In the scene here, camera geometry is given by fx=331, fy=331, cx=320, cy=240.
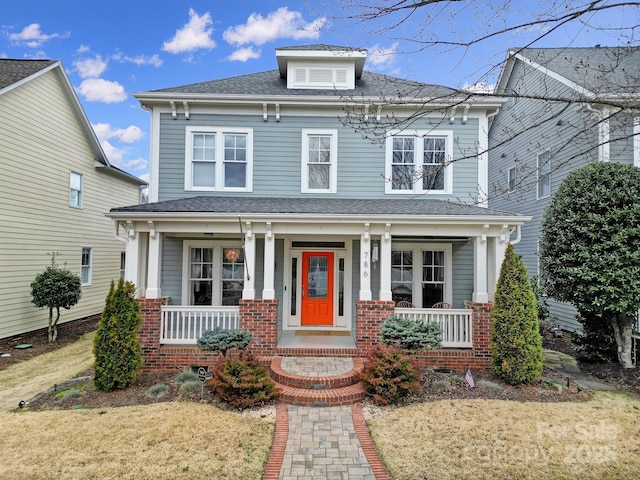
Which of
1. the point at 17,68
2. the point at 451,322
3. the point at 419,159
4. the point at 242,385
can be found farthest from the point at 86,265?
the point at 451,322

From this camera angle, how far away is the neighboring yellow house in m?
9.09

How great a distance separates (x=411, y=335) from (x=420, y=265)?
10.1 ft

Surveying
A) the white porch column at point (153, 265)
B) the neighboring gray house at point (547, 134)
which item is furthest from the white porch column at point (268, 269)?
the neighboring gray house at point (547, 134)

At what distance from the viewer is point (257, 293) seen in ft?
28.4

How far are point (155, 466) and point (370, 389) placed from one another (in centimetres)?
315

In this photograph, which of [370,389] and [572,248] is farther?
[572,248]

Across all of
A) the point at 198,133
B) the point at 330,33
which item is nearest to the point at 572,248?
the point at 330,33

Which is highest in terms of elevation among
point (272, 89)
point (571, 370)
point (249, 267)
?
point (272, 89)

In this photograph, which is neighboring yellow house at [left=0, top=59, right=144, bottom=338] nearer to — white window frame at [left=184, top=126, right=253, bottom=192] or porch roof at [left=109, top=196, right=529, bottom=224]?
porch roof at [left=109, top=196, right=529, bottom=224]

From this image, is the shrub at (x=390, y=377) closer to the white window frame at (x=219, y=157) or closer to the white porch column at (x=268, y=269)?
the white porch column at (x=268, y=269)

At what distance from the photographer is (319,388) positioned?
557cm

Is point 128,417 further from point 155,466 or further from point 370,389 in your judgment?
point 370,389

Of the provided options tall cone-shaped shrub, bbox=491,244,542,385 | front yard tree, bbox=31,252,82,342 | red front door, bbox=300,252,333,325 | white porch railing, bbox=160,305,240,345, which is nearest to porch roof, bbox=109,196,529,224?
tall cone-shaped shrub, bbox=491,244,542,385

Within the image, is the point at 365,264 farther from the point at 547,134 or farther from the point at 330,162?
the point at 547,134
